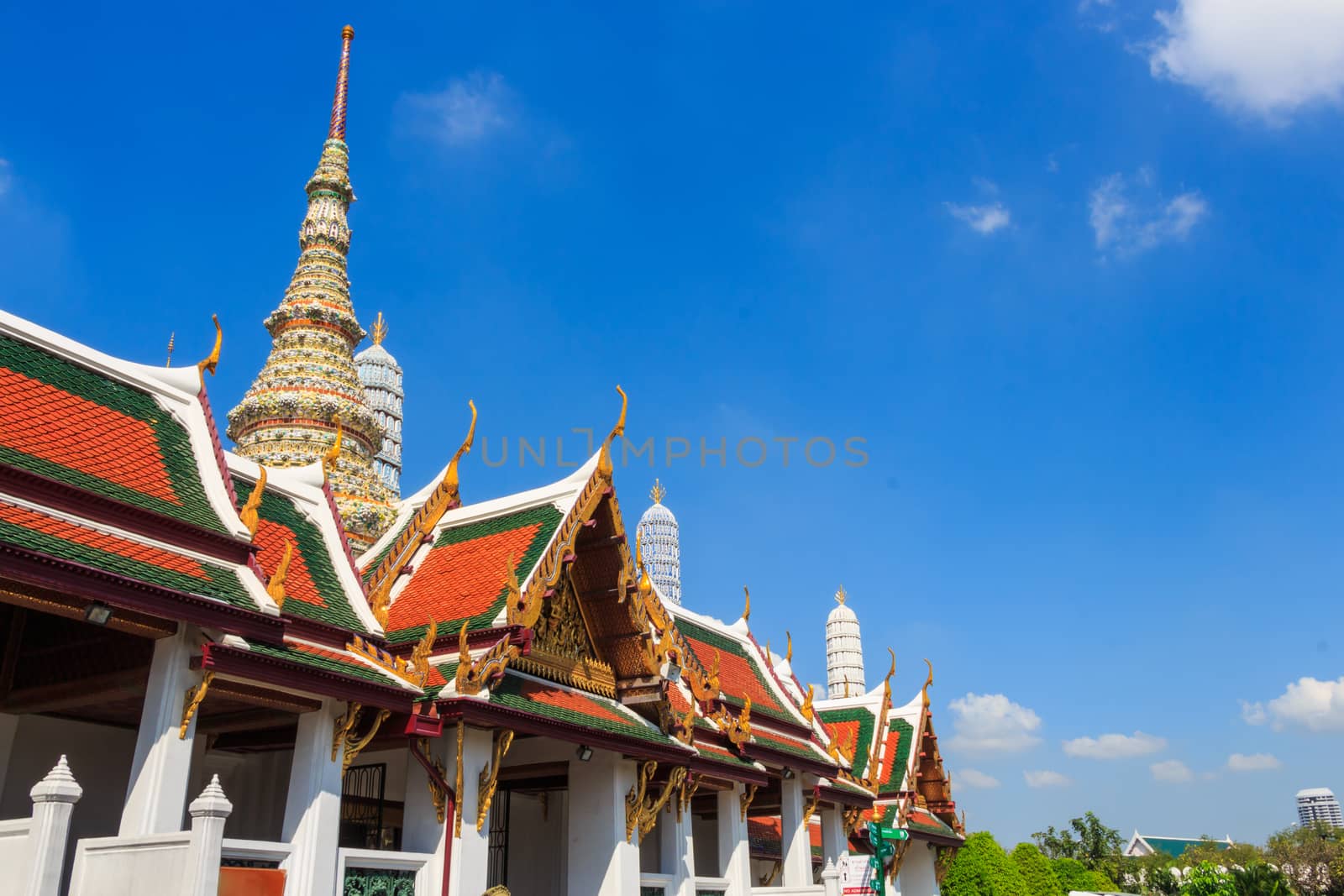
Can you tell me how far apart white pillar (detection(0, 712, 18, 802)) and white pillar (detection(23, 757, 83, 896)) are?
4.48m

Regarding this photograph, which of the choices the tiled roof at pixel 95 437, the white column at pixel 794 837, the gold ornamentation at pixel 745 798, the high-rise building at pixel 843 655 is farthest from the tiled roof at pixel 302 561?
the high-rise building at pixel 843 655

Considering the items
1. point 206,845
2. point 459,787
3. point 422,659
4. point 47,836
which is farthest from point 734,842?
point 47,836

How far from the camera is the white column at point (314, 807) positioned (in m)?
10.6

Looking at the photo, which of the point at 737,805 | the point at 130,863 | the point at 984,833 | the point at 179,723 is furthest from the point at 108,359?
the point at 984,833

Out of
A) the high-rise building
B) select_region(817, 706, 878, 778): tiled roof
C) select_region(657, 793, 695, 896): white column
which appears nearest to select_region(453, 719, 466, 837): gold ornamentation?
select_region(657, 793, 695, 896): white column

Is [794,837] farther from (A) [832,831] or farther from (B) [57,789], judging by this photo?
(B) [57,789]

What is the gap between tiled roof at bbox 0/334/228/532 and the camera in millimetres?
10188

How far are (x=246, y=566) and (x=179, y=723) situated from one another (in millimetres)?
1834

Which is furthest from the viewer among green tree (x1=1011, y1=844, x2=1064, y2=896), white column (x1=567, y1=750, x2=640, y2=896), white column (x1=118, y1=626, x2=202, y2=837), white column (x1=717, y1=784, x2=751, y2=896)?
green tree (x1=1011, y1=844, x2=1064, y2=896)

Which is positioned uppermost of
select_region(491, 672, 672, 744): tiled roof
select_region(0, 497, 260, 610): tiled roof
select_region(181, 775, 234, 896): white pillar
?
select_region(0, 497, 260, 610): tiled roof

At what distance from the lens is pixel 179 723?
9844mm

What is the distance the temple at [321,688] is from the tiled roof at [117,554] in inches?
1.8

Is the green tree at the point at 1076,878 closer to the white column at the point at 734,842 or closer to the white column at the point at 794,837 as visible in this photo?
the white column at the point at 794,837

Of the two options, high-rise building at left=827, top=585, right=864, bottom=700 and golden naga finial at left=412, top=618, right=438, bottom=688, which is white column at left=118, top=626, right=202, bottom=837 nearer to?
golden naga finial at left=412, top=618, right=438, bottom=688
